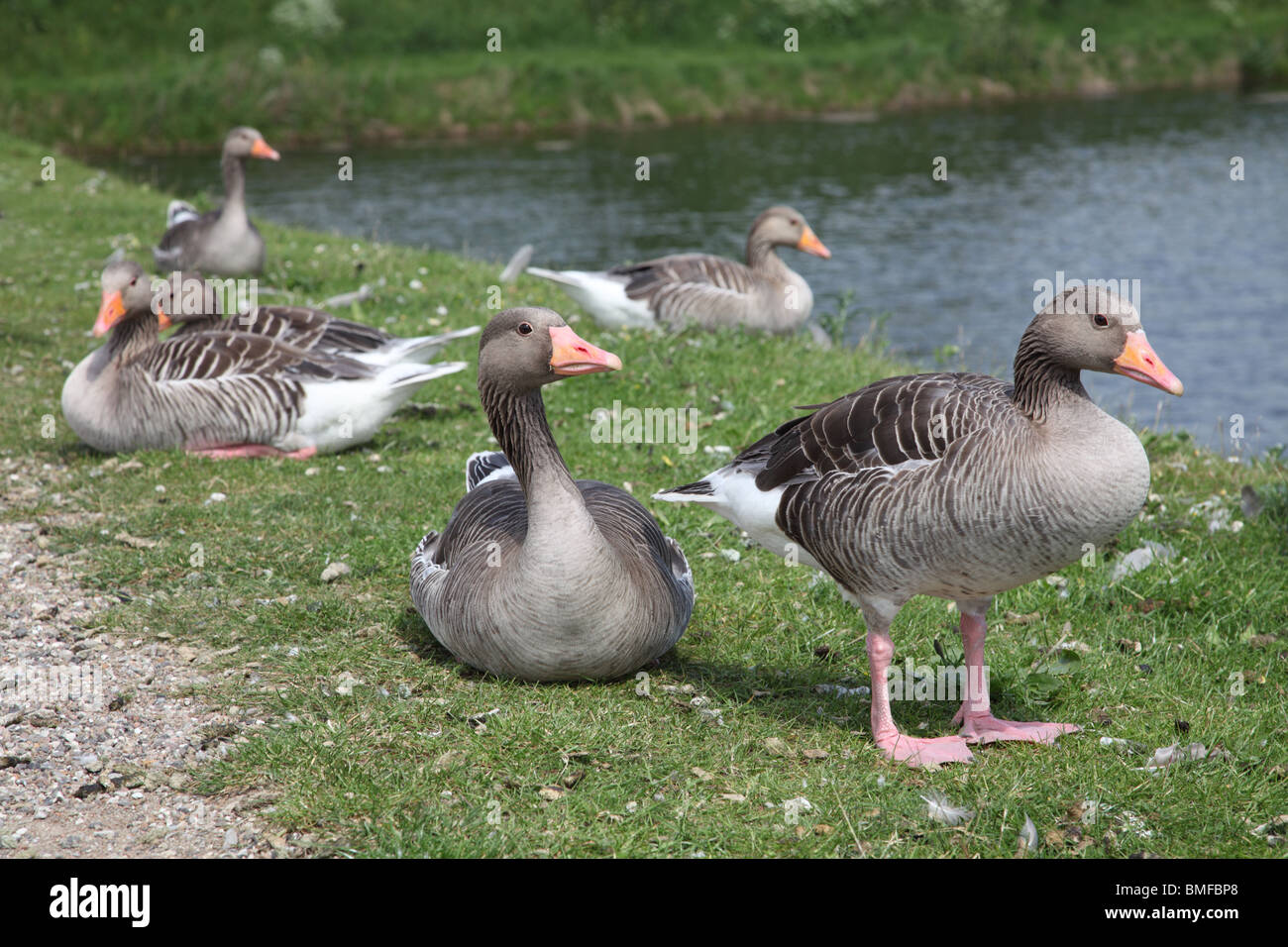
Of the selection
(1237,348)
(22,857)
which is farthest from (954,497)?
(1237,348)

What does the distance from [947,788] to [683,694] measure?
53.2 inches

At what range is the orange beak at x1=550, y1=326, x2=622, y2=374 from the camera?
5.40m

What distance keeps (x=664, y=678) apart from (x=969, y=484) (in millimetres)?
1917

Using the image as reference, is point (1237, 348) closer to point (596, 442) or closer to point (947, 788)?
point (596, 442)

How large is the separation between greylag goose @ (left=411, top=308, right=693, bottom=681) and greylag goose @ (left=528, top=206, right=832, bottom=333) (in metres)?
7.11

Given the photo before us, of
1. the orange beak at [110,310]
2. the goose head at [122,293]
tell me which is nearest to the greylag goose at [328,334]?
the goose head at [122,293]

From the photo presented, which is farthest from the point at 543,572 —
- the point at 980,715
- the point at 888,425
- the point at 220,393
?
the point at 220,393

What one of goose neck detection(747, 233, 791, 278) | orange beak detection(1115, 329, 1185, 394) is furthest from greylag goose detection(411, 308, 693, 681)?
goose neck detection(747, 233, 791, 278)

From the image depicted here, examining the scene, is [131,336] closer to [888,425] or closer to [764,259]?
[888,425]

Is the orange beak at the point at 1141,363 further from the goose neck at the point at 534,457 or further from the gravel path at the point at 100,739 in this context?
the gravel path at the point at 100,739

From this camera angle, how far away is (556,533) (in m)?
5.39

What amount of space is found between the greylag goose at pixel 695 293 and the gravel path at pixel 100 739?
7031 mm

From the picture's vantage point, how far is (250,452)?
919 centimetres

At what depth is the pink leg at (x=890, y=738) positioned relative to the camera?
510 cm
